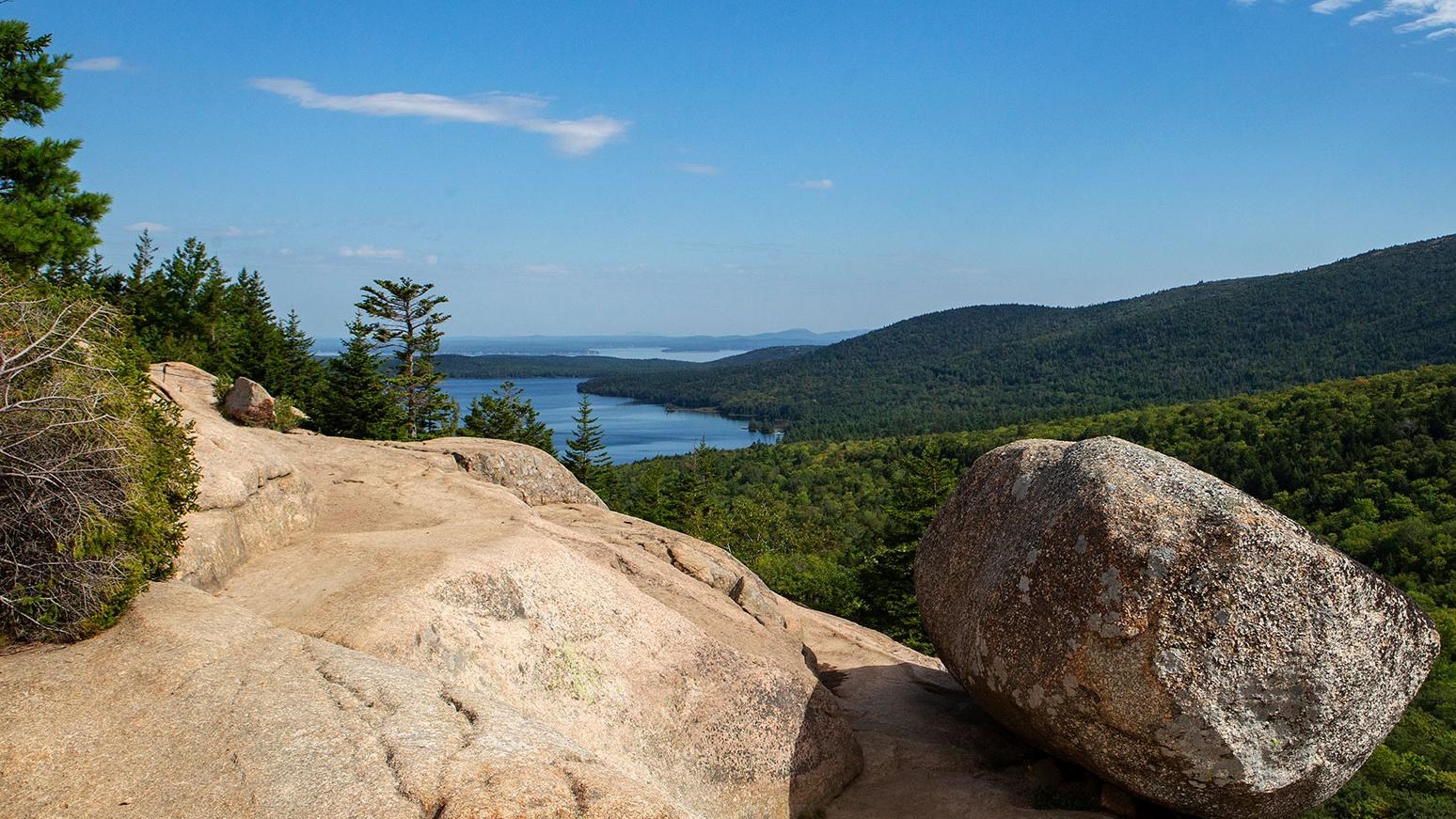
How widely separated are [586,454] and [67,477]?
1922 inches

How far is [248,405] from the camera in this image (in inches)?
814

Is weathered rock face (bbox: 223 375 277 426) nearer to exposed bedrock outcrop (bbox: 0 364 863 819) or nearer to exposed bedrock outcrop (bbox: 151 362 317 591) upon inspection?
exposed bedrock outcrop (bbox: 0 364 863 819)

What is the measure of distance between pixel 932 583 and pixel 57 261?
2042cm

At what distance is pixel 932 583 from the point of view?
13.7 metres

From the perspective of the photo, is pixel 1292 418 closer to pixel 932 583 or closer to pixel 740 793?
pixel 932 583

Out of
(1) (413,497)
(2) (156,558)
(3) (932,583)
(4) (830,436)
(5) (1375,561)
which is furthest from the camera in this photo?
(4) (830,436)

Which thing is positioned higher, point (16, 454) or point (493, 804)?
point (16, 454)

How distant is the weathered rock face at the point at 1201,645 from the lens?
383 inches

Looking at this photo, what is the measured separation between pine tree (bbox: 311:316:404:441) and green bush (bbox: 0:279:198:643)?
32.8 metres

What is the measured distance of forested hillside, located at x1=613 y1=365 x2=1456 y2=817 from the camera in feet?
77.2

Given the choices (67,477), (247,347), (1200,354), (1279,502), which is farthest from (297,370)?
(1200,354)

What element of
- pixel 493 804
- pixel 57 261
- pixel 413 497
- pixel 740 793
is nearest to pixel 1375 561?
pixel 740 793

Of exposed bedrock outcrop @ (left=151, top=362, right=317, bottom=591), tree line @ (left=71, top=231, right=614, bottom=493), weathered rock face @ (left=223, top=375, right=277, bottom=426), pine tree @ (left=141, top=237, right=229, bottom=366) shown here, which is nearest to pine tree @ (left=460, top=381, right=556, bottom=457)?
tree line @ (left=71, top=231, right=614, bottom=493)

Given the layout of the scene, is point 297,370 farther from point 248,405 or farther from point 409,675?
point 409,675
